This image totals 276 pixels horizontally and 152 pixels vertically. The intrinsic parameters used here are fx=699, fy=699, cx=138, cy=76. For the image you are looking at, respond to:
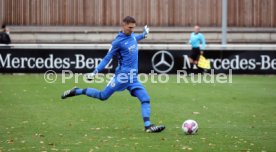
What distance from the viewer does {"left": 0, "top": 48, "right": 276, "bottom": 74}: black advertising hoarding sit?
28547 mm

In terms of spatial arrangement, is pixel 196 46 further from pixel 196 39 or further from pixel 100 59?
pixel 100 59

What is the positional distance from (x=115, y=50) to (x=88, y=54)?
15.2 meters

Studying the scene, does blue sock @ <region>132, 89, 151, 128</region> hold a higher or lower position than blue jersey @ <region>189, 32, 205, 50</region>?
lower

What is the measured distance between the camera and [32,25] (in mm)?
35969

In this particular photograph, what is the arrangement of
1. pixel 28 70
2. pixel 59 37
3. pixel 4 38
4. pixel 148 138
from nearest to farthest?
pixel 148 138 → pixel 28 70 → pixel 4 38 → pixel 59 37

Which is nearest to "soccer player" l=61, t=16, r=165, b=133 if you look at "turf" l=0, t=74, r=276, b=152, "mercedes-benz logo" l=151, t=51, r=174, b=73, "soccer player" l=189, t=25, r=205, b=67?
"turf" l=0, t=74, r=276, b=152

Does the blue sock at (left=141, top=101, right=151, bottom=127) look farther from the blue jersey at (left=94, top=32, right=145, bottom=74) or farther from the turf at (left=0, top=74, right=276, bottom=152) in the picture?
the blue jersey at (left=94, top=32, right=145, bottom=74)

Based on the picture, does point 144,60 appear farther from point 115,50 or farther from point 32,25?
point 115,50

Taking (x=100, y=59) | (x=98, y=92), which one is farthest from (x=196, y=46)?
(x=98, y=92)

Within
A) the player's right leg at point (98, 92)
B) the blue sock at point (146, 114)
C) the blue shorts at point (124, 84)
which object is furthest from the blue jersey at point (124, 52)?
the blue sock at point (146, 114)

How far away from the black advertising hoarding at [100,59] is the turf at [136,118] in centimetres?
356

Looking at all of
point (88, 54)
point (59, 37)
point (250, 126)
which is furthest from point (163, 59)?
point (250, 126)

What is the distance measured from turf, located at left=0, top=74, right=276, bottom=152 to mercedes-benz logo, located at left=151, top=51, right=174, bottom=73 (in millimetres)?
3751

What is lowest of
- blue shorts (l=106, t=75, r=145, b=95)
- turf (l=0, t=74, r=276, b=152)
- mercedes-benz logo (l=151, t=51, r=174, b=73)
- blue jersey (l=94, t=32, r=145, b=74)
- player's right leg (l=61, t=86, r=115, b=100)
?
turf (l=0, t=74, r=276, b=152)
